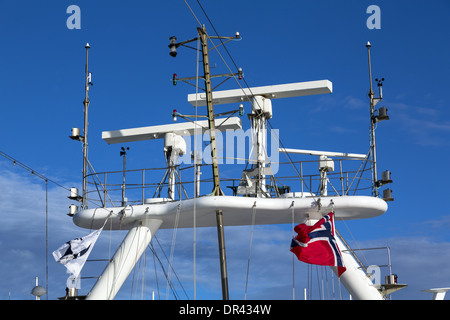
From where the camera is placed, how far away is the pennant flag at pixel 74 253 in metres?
23.2

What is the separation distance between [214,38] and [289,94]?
3705 millimetres

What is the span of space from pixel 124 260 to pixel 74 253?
175 cm

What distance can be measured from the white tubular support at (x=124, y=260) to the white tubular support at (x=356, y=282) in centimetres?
665

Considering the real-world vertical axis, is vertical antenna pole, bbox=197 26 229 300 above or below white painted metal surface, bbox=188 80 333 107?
below

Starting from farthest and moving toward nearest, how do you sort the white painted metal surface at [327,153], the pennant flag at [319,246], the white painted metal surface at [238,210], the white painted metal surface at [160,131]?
the white painted metal surface at [327,153], the white painted metal surface at [160,131], the white painted metal surface at [238,210], the pennant flag at [319,246]

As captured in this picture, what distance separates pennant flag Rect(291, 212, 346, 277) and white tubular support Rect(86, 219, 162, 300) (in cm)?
528

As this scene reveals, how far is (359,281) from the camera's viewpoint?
23328 millimetres

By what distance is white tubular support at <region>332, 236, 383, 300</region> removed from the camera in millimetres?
23188

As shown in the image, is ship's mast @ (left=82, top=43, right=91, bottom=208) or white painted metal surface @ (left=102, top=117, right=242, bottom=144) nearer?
ship's mast @ (left=82, top=43, right=91, bottom=208)

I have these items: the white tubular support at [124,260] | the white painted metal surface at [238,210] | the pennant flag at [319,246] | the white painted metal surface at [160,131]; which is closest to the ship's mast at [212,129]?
the white painted metal surface at [238,210]

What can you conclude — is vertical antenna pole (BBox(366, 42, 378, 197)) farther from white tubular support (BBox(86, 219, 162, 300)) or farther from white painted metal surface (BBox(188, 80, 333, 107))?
white tubular support (BBox(86, 219, 162, 300))

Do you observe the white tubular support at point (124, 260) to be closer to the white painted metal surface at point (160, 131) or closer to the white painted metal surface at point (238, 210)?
the white painted metal surface at point (238, 210)

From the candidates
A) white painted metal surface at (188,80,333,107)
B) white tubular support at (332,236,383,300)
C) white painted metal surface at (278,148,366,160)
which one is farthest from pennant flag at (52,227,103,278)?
white painted metal surface at (278,148,366,160)
